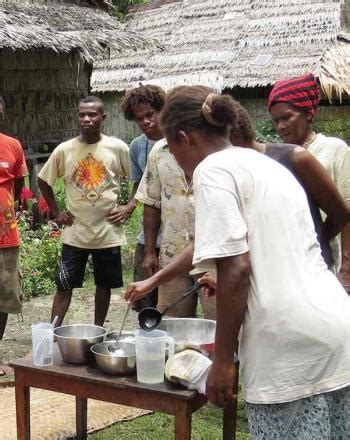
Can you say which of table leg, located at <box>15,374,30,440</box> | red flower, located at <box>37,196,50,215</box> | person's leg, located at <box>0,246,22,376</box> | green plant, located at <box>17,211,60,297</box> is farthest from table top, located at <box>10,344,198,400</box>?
red flower, located at <box>37,196,50,215</box>

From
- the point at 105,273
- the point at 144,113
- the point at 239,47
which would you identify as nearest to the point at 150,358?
the point at 144,113

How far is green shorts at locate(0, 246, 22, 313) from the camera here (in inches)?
187

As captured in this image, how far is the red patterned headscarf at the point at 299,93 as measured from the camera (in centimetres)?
332

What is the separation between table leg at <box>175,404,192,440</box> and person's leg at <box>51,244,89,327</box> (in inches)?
96.4

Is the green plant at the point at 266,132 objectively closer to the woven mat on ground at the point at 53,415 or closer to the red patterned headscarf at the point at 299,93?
the woven mat on ground at the point at 53,415

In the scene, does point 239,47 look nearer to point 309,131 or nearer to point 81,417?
point 309,131

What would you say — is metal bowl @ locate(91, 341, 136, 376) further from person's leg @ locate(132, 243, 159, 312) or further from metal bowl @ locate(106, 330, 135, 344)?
person's leg @ locate(132, 243, 159, 312)

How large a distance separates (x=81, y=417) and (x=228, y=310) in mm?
1862

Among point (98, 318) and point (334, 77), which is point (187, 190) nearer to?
point (98, 318)

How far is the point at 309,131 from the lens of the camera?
136 inches

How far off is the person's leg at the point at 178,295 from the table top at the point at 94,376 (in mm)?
1023

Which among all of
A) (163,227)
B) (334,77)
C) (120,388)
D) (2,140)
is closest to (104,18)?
(334,77)

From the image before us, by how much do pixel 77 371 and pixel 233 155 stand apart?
125cm

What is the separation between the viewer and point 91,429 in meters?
3.83
